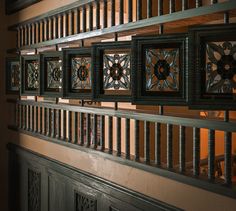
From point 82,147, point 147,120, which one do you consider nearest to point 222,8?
point 147,120

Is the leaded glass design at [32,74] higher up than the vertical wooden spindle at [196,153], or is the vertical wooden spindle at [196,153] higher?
the leaded glass design at [32,74]

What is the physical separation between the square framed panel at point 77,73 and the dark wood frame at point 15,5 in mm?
731

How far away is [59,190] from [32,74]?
30.0 inches

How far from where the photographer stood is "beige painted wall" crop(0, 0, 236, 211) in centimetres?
140

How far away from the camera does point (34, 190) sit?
2.67m

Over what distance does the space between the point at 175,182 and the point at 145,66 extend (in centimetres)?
47

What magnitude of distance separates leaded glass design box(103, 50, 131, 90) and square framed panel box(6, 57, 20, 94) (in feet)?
3.88

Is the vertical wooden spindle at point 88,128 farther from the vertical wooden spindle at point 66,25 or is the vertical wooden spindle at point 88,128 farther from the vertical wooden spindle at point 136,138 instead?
the vertical wooden spindle at point 66,25

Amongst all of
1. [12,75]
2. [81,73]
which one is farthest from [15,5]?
[81,73]

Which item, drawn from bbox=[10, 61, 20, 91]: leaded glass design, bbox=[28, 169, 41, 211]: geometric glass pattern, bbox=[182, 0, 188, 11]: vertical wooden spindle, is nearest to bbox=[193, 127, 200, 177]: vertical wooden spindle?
bbox=[182, 0, 188, 11]: vertical wooden spindle

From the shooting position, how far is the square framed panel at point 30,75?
2473 millimetres

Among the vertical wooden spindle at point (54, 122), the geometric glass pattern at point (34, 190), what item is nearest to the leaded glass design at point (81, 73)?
the vertical wooden spindle at point (54, 122)

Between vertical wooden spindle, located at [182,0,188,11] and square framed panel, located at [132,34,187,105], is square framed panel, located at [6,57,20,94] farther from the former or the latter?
vertical wooden spindle, located at [182,0,188,11]

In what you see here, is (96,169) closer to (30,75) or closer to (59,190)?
(59,190)
